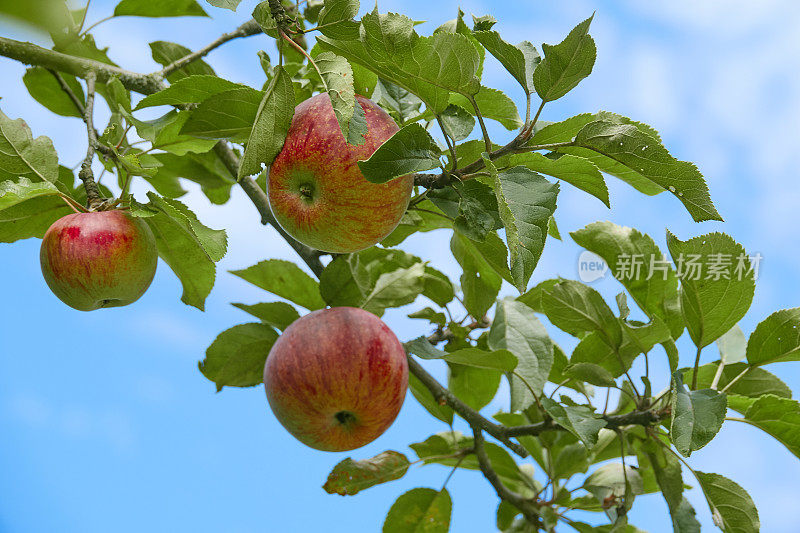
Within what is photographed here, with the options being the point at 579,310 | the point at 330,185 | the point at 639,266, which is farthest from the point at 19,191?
the point at 639,266

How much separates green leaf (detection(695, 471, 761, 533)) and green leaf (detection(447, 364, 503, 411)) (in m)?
0.48

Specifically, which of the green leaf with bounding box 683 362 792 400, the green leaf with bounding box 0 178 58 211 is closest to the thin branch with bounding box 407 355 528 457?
the green leaf with bounding box 683 362 792 400

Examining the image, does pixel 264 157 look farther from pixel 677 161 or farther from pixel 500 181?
pixel 677 161

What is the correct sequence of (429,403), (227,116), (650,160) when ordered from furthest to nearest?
(429,403) → (227,116) → (650,160)

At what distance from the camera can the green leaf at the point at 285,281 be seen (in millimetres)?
1407

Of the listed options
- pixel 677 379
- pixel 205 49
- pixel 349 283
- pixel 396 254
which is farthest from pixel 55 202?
pixel 677 379

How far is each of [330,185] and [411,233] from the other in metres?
0.50

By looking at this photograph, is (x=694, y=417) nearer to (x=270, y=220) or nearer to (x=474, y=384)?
(x=474, y=384)

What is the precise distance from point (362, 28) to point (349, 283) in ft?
1.95

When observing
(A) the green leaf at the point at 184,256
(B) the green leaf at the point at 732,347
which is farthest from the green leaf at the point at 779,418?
(A) the green leaf at the point at 184,256

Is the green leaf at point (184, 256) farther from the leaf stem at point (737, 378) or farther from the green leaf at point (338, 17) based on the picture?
the leaf stem at point (737, 378)

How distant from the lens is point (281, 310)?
1414 millimetres

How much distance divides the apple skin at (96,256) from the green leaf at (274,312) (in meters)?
0.24

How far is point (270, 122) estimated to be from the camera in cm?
100
